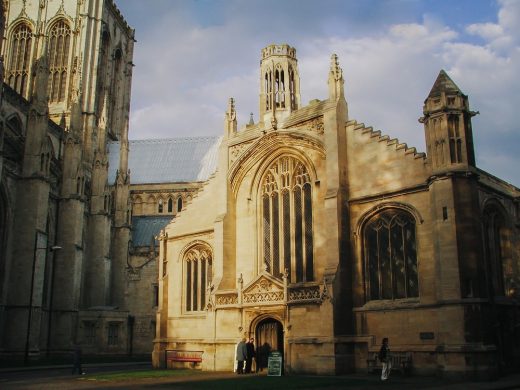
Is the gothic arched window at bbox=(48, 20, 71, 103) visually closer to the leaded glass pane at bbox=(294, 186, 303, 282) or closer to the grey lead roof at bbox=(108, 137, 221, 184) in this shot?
the grey lead roof at bbox=(108, 137, 221, 184)

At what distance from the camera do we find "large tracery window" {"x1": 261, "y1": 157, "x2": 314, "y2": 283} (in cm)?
2567

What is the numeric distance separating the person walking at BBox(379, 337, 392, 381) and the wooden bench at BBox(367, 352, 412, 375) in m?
0.85

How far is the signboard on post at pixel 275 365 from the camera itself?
888 inches

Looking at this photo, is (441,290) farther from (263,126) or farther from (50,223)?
(50,223)

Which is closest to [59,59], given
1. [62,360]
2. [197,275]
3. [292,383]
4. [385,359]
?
[62,360]

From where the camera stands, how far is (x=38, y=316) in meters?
36.0

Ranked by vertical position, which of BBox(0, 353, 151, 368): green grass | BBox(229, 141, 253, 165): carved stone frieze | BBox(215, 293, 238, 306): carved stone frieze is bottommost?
BBox(0, 353, 151, 368): green grass

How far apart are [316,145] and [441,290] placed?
8765mm

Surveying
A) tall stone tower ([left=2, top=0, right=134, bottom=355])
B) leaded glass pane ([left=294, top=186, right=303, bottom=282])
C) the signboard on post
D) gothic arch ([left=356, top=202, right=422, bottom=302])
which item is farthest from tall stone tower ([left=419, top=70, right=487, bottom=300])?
tall stone tower ([left=2, top=0, right=134, bottom=355])

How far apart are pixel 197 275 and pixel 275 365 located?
344 inches

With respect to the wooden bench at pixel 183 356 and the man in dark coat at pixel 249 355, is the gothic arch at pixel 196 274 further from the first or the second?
the man in dark coat at pixel 249 355

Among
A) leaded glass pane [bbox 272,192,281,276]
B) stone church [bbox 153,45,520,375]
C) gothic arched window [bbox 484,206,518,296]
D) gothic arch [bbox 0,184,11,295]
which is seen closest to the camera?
stone church [bbox 153,45,520,375]

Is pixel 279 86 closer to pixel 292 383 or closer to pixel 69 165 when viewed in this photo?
pixel 292 383

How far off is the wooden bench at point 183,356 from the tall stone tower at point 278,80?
1208 centimetres
